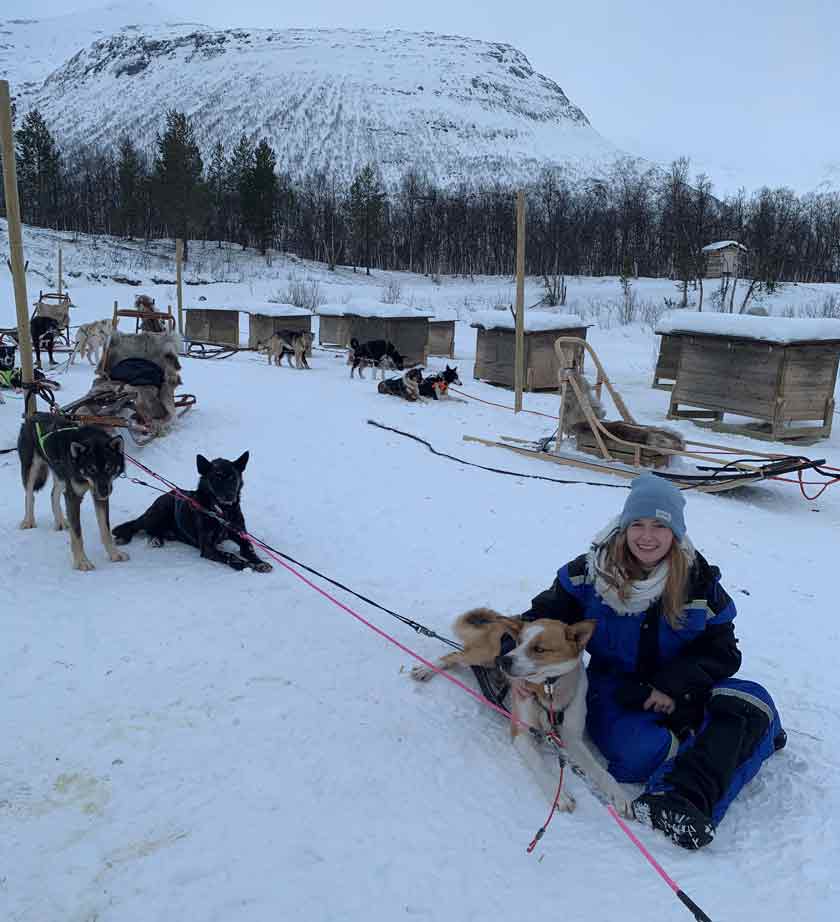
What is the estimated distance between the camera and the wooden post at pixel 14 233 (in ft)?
17.4

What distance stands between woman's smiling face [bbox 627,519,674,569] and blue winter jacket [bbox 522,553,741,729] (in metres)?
0.15

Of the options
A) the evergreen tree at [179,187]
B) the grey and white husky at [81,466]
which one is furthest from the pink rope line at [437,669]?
the evergreen tree at [179,187]

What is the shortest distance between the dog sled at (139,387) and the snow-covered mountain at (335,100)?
64.9 m

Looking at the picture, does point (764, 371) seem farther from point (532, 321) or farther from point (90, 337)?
point (90, 337)

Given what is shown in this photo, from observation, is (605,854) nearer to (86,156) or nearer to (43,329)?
(43,329)

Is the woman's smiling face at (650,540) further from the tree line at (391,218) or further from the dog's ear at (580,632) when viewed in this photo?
the tree line at (391,218)

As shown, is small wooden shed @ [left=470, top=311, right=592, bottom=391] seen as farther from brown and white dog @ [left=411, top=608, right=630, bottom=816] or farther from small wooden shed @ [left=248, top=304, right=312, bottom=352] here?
brown and white dog @ [left=411, top=608, right=630, bottom=816]

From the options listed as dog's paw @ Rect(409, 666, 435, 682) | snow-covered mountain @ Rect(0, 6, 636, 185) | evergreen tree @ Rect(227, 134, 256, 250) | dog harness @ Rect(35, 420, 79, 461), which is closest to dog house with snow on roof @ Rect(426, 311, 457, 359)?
dog harness @ Rect(35, 420, 79, 461)

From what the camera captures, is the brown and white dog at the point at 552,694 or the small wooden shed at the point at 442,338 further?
the small wooden shed at the point at 442,338

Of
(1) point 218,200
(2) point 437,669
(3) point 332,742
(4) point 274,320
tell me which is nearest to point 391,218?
(1) point 218,200

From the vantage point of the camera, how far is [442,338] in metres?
20.5

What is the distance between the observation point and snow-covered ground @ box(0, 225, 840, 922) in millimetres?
1908

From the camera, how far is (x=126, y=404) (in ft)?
23.7

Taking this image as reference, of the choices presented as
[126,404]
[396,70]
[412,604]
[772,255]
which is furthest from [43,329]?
[396,70]
